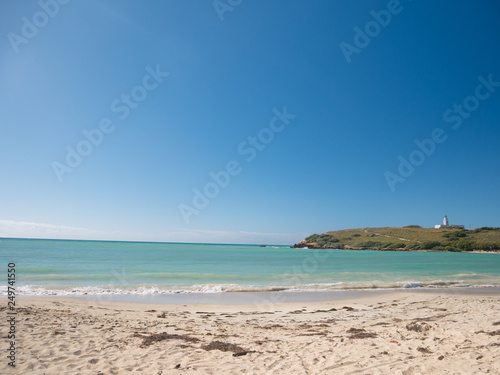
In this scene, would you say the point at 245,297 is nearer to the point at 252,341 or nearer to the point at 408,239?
the point at 252,341

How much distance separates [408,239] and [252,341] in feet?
376

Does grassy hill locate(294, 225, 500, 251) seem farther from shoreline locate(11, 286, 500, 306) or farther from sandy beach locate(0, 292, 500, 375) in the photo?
sandy beach locate(0, 292, 500, 375)

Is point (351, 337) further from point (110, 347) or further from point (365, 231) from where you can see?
point (365, 231)

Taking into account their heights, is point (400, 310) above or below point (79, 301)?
below

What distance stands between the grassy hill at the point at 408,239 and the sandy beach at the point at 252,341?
9610 cm

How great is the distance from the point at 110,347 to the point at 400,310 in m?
11.9

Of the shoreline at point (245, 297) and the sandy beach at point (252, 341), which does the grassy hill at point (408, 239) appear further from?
the sandy beach at point (252, 341)

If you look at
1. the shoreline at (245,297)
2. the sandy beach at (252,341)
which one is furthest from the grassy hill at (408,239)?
the sandy beach at (252,341)

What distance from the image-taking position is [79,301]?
13.4 meters

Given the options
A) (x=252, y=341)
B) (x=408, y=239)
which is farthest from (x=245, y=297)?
(x=408, y=239)

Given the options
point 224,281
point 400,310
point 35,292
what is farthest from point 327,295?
point 35,292

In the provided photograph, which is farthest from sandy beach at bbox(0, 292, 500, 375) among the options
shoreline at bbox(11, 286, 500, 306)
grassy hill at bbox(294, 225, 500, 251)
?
grassy hill at bbox(294, 225, 500, 251)

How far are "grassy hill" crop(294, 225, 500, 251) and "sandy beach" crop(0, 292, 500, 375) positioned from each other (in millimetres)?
96098

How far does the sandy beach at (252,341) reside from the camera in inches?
214
